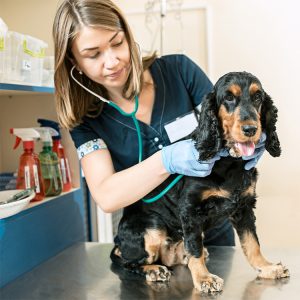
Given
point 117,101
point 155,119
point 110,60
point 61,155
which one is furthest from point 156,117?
point 61,155

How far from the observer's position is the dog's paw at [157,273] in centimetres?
132

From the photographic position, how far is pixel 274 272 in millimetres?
1266

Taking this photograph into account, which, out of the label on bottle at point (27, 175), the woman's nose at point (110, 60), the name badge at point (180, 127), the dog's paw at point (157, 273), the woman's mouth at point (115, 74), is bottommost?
the dog's paw at point (157, 273)

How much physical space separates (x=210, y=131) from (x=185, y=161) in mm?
119

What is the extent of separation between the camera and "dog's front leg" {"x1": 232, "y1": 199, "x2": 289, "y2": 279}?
1270mm

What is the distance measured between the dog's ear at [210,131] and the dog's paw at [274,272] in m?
0.40

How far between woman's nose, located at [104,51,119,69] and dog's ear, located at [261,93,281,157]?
46 centimetres

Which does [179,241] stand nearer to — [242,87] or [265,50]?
[242,87]

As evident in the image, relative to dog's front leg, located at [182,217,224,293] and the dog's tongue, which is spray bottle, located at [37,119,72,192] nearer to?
dog's front leg, located at [182,217,224,293]

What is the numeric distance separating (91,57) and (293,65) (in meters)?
1.44

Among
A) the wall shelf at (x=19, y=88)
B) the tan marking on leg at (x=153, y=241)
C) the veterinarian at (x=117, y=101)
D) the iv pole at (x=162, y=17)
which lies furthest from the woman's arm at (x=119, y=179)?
the iv pole at (x=162, y=17)

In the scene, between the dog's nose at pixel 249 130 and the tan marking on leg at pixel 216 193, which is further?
the tan marking on leg at pixel 216 193

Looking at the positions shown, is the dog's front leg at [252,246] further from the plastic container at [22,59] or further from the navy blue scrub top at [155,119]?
the plastic container at [22,59]

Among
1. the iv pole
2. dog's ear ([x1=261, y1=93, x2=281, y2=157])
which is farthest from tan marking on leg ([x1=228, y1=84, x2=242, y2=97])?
the iv pole
